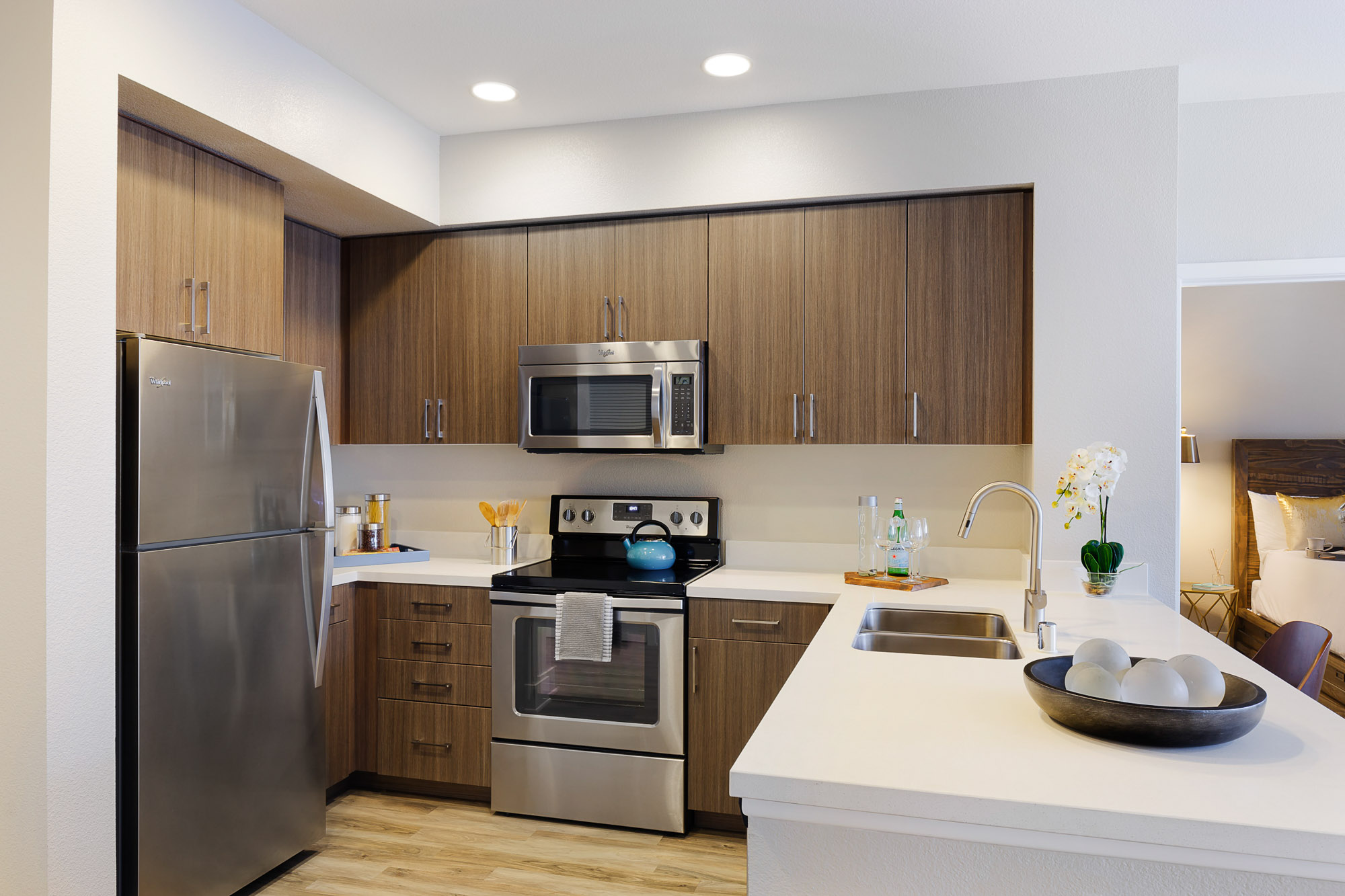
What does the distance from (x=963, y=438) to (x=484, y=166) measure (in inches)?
81.3

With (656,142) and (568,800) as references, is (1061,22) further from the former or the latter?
(568,800)

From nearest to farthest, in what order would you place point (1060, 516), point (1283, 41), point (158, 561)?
point (158, 561), point (1283, 41), point (1060, 516)

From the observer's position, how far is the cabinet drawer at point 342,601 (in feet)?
10.2

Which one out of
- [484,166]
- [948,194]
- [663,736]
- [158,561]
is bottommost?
[663,736]

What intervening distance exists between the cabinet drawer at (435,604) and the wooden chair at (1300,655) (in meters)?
2.36

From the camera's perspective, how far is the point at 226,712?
2.35 metres

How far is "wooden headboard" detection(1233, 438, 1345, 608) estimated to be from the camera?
5.35 meters

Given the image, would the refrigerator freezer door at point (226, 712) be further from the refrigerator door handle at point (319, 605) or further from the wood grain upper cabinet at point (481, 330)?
the wood grain upper cabinet at point (481, 330)

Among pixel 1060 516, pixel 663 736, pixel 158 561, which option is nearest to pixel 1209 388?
pixel 1060 516

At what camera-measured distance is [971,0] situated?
232 cm

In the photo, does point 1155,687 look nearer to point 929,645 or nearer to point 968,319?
point 929,645

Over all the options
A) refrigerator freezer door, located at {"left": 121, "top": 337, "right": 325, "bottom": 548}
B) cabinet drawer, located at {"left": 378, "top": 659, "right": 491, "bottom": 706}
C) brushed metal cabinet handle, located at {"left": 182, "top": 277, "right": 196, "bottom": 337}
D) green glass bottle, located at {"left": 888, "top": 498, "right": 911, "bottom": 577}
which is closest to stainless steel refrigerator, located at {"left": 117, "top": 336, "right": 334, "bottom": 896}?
refrigerator freezer door, located at {"left": 121, "top": 337, "right": 325, "bottom": 548}

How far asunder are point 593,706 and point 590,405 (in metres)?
1.09

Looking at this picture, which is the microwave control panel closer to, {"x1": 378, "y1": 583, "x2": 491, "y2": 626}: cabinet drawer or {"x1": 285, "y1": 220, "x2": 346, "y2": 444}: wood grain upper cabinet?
{"x1": 378, "y1": 583, "x2": 491, "y2": 626}: cabinet drawer
